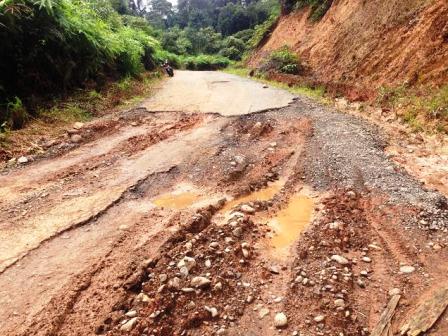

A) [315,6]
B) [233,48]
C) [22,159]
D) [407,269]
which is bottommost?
[233,48]

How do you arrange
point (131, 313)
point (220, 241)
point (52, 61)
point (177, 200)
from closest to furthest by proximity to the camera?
1. point (131, 313)
2. point (220, 241)
3. point (177, 200)
4. point (52, 61)

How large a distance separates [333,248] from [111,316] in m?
1.97

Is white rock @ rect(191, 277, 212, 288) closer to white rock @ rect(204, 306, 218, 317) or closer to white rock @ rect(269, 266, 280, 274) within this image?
white rock @ rect(204, 306, 218, 317)

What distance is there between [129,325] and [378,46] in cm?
1029

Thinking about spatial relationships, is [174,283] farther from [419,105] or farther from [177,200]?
[419,105]

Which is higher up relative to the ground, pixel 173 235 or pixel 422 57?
pixel 422 57

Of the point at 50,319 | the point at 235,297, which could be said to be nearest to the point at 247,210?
the point at 235,297

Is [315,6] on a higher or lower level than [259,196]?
higher

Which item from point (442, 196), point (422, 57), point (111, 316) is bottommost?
point (111, 316)

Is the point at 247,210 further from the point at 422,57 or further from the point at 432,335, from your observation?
the point at 422,57

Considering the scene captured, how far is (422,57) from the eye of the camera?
26.5ft

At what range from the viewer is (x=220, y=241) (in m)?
3.37

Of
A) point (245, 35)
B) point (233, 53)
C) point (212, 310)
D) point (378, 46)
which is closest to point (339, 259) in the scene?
point (212, 310)

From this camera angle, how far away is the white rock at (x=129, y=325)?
8.08 ft
